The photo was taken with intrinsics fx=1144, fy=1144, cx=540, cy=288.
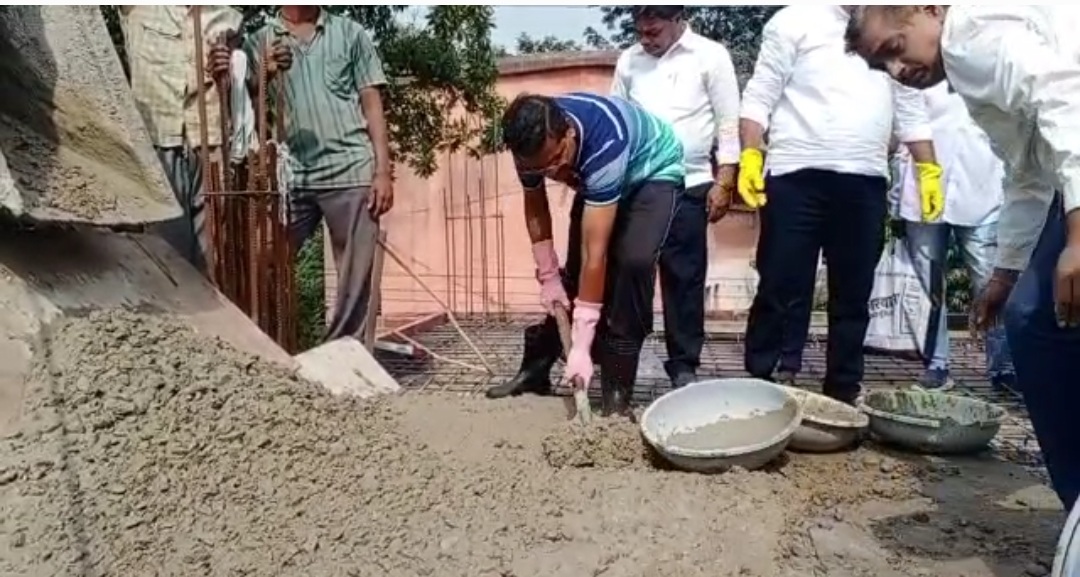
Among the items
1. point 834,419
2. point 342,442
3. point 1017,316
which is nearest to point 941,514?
point 834,419

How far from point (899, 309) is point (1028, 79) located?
327 centimetres

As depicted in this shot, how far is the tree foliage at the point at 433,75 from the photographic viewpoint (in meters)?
5.68

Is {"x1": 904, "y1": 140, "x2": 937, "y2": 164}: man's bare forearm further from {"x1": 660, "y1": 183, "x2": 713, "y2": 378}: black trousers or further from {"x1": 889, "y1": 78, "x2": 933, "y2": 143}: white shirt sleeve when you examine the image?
{"x1": 660, "y1": 183, "x2": 713, "y2": 378}: black trousers

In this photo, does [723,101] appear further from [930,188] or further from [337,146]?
[337,146]

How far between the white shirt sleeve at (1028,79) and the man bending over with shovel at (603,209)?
1344 millimetres

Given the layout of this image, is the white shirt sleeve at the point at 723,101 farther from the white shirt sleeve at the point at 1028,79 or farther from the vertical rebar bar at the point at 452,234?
the vertical rebar bar at the point at 452,234

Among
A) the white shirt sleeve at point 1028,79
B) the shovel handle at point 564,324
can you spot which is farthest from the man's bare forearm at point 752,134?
the white shirt sleeve at point 1028,79

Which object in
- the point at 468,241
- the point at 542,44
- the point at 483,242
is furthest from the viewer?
the point at 542,44

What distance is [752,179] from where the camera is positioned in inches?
162

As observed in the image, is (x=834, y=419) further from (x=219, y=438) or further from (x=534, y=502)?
(x=219, y=438)

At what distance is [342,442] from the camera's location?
280 centimetres

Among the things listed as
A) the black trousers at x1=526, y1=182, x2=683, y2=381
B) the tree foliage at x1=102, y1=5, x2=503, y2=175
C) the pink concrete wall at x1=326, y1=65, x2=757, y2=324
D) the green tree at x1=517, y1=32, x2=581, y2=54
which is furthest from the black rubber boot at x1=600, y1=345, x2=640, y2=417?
the green tree at x1=517, y1=32, x2=581, y2=54

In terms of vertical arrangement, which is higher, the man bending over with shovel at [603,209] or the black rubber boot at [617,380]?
the man bending over with shovel at [603,209]

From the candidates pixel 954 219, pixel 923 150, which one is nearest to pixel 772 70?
pixel 923 150
